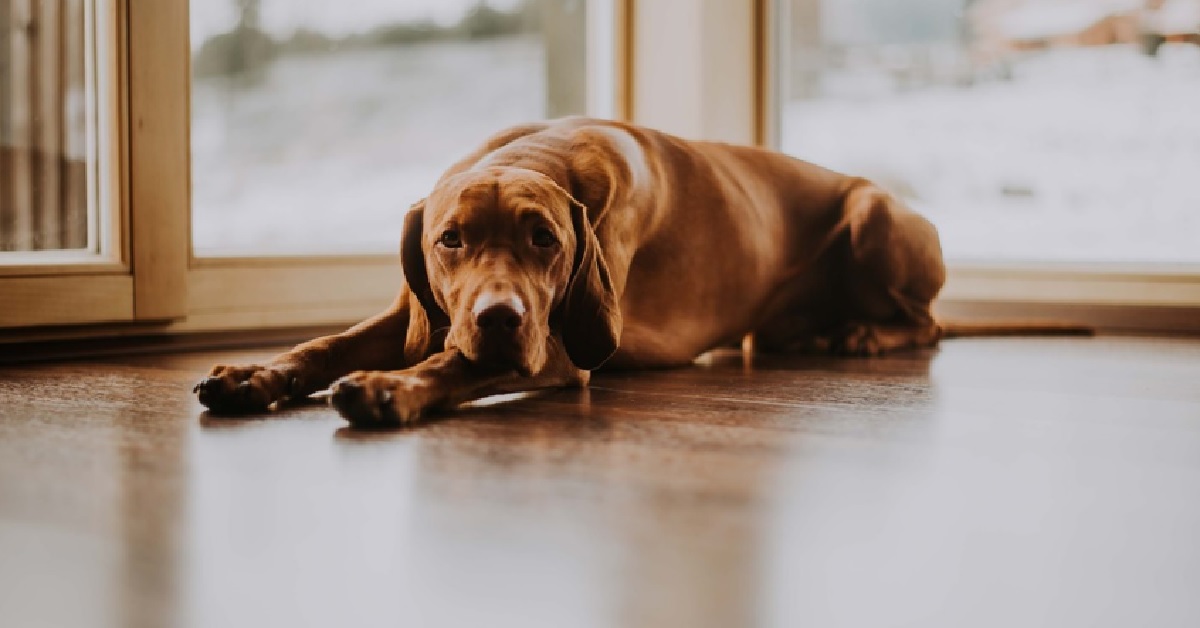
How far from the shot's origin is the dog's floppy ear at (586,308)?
2.31 m

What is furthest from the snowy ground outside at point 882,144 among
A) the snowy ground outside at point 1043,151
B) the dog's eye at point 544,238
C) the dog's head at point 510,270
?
the dog's eye at point 544,238

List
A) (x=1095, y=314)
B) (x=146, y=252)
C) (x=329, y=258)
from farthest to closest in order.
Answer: (x=1095, y=314) < (x=329, y=258) < (x=146, y=252)

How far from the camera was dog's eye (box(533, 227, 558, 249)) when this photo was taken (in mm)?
2182

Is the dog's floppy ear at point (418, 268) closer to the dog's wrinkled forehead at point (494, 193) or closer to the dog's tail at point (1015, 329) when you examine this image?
the dog's wrinkled forehead at point (494, 193)

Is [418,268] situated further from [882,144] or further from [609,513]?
[882,144]

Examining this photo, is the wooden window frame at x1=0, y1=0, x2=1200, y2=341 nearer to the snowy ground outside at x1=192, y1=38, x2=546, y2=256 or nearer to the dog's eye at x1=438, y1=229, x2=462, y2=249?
the snowy ground outside at x1=192, y1=38, x2=546, y2=256

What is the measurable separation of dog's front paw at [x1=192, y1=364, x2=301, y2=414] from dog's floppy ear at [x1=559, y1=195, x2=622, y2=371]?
0.52m

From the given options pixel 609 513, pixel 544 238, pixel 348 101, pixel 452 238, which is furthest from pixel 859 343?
pixel 609 513

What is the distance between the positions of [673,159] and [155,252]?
124cm

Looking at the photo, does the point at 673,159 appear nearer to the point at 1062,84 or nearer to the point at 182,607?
the point at 1062,84

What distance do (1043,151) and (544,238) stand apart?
8.35ft

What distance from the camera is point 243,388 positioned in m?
2.06

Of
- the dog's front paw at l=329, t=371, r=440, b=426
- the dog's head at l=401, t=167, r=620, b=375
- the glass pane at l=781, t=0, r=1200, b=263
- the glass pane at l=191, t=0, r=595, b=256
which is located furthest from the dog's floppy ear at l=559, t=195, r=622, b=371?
the glass pane at l=781, t=0, r=1200, b=263

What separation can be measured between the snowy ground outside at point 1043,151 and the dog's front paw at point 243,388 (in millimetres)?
2805
